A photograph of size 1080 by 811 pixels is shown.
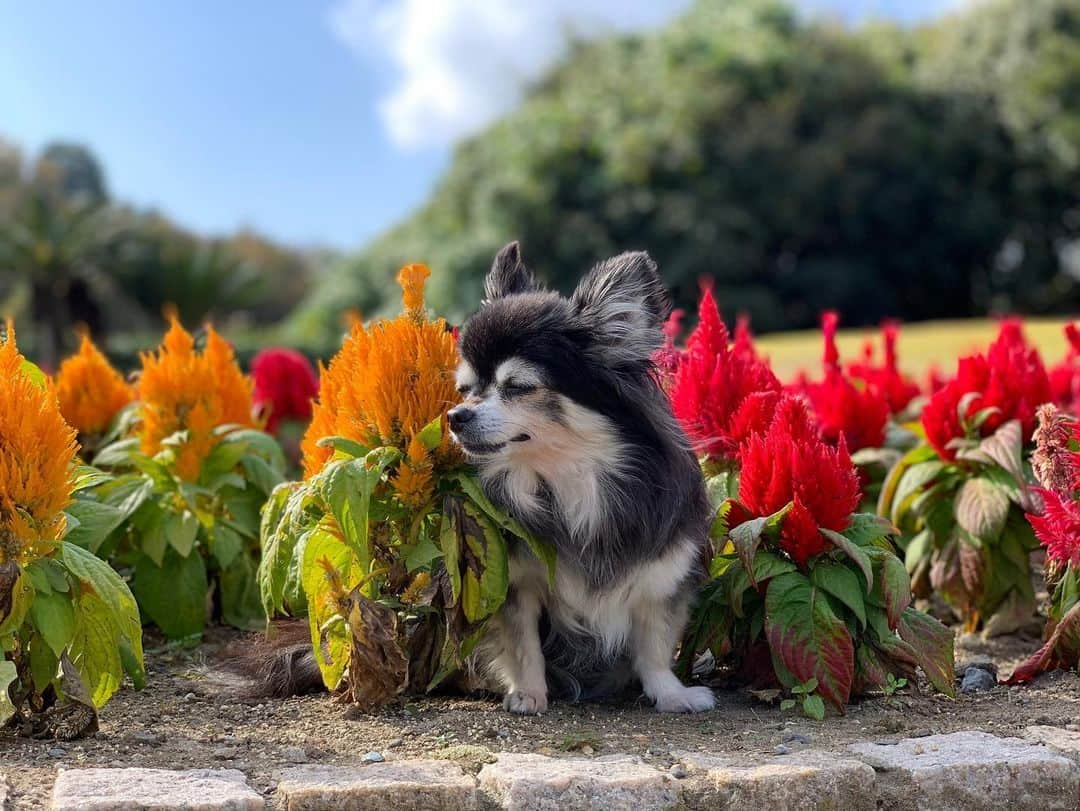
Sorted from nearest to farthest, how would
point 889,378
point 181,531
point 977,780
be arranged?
point 977,780, point 181,531, point 889,378

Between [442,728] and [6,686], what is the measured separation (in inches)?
47.1

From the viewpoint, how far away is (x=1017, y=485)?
4.48 m

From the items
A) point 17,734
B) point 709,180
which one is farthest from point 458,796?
point 709,180

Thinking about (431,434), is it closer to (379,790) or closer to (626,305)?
(626,305)

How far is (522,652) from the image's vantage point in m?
3.64

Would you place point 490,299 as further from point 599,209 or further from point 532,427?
point 599,209

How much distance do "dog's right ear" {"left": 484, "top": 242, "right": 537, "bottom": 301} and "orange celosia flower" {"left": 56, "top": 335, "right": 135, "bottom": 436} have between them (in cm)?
252

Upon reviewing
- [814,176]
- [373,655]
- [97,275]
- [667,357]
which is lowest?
[373,655]

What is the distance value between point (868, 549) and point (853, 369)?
8.31ft

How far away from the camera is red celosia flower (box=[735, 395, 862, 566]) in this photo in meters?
3.75

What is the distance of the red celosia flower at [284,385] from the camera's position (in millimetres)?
7090

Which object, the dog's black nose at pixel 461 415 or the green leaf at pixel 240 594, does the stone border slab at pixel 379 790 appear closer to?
the dog's black nose at pixel 461 415

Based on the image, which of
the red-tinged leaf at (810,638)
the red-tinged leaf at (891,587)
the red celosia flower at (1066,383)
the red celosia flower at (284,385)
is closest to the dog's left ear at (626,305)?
the red-tinged leaf at (810,638)

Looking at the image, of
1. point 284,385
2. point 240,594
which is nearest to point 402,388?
point 240,594
